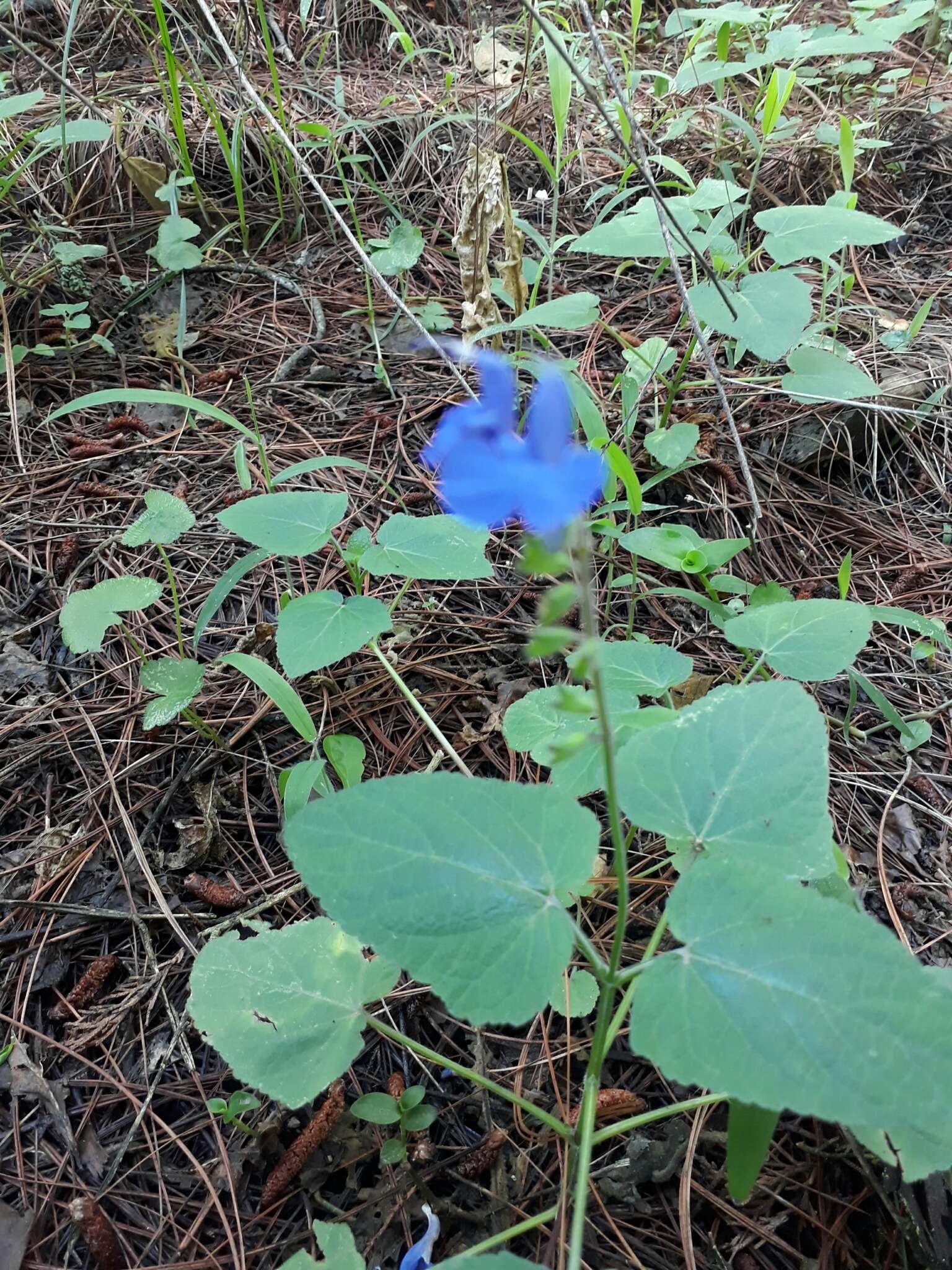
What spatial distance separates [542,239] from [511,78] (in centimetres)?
161

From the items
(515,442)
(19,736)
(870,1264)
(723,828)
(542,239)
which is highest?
(515,442)

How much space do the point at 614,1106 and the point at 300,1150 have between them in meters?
0.50

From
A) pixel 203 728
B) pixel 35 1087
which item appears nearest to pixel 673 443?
pixel 203 728

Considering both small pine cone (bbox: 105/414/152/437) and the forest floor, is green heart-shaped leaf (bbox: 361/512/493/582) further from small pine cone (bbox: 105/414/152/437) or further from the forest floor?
small pine cone (bbox: 105/414/152/437)

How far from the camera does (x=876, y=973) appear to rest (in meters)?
0.85

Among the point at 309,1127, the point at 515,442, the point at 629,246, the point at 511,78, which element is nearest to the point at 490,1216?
the point at 309,1127

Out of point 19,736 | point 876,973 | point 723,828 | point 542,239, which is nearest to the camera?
point 876,973

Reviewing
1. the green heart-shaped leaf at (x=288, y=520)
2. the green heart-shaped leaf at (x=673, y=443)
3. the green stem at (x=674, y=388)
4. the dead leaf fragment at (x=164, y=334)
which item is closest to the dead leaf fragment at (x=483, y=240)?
the green stem at (x=674, y=388)

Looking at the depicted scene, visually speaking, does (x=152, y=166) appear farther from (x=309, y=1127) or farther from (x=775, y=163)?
(x=309, y=1127)

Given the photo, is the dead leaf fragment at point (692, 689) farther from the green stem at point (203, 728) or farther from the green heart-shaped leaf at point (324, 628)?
the green stem at point (203, 728)

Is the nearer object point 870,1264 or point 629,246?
point 870,1264

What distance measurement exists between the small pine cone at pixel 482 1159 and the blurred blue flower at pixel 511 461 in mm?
1071

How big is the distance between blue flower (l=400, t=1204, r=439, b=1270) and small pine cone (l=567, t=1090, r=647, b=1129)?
0.26 m

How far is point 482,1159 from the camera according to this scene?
1.26 metres
